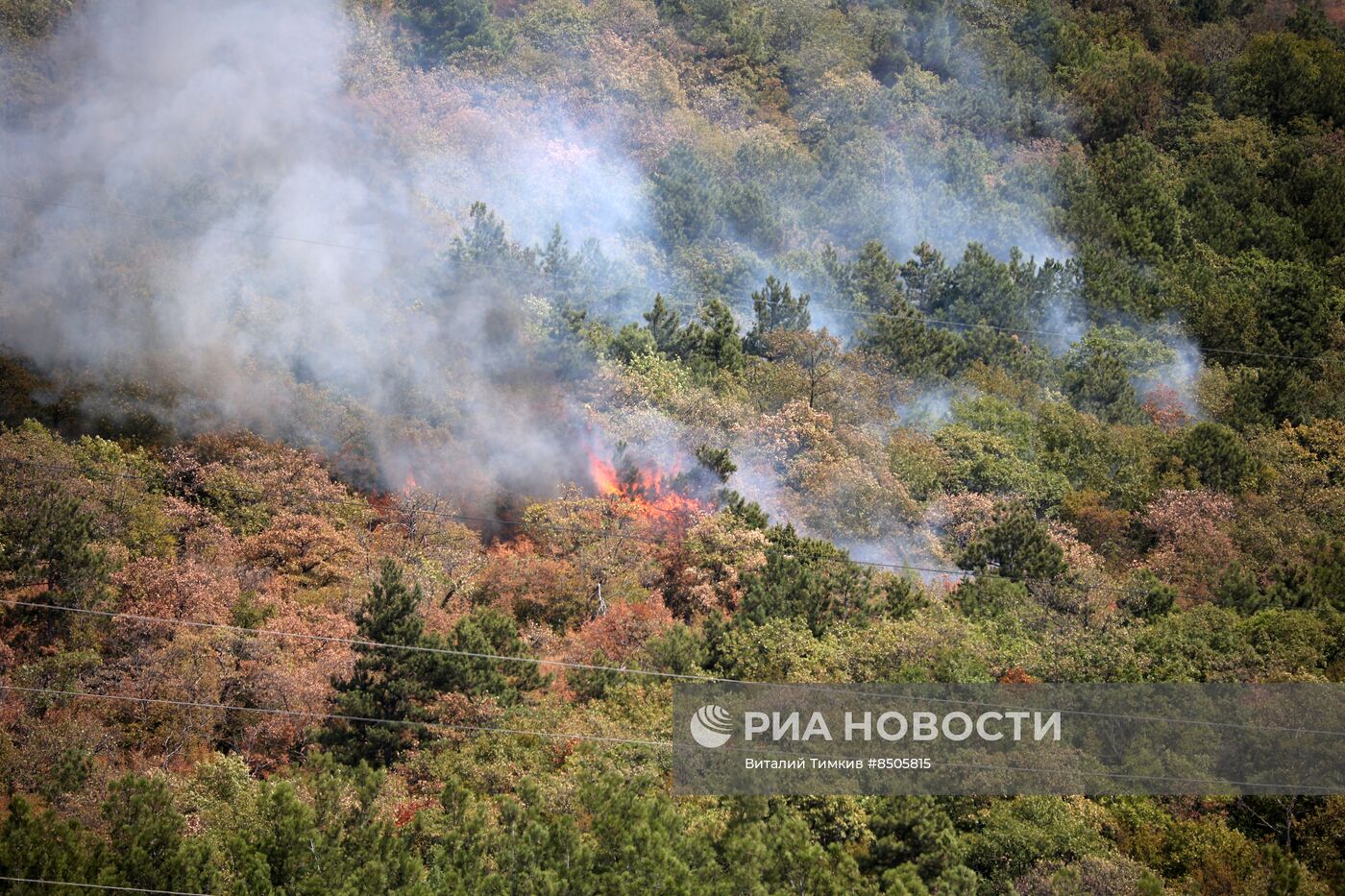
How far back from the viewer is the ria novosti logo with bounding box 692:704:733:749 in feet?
106

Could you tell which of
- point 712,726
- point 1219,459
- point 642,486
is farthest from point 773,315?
point 712,726

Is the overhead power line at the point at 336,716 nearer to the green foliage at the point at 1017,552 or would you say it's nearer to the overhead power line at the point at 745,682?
the overhead power line at the point at 745,682

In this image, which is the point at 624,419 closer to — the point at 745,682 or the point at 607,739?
the point at 745,682

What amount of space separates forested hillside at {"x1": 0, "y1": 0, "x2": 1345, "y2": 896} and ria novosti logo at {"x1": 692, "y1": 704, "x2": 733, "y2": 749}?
95 centimetres

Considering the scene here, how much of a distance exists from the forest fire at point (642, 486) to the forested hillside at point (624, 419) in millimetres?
171

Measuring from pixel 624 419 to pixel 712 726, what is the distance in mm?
19068

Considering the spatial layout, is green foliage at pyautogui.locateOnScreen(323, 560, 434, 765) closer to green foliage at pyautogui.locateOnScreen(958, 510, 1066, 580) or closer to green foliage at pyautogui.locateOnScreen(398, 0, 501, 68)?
green foliage at pyautogui.locateOnScreen(958, 510, 1066, 580)

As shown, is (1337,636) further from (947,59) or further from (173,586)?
(947,59)

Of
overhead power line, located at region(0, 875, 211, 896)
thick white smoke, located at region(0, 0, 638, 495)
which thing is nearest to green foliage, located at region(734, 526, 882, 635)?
thick white smoke, located at region(0, 0, 638, 495)

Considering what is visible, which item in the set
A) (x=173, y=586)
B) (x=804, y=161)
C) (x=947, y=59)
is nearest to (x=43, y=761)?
(x=173, y=586)

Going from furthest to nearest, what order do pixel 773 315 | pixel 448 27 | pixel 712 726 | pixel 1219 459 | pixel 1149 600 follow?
pixel 448 27, pixel 773 315, pixel 1219 459, pixel 1149 600, pixel 712 726

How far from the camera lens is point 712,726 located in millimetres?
32844

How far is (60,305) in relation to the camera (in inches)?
2098

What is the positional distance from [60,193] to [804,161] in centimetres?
3340
